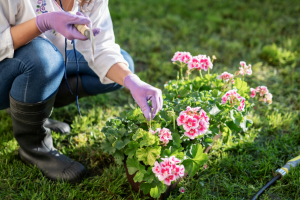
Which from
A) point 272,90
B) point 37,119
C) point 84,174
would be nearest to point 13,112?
point 37,119

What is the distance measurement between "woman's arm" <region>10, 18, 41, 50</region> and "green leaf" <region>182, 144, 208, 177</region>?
936 millimetres

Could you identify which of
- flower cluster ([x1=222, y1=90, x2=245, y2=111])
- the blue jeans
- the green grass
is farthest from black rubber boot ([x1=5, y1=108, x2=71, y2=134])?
flower cluster ([x1=222, y1=90, x2=245, y2=111])

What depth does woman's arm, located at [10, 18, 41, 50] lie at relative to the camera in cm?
126

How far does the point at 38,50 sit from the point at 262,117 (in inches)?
65.0

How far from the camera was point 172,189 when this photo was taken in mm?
1483

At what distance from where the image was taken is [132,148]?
1.32m

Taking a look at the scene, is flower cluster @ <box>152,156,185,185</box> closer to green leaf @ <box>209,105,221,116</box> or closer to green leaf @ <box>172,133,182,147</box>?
green leaf @ <box>172,133,182,147</box>

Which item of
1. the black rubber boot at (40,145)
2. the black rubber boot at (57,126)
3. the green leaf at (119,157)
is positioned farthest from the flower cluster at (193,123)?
the black rubber boot at (57,126)

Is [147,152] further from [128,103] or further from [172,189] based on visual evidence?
[128,103]

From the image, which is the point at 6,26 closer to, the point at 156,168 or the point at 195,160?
the point at 156,168

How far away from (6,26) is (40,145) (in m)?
0.67

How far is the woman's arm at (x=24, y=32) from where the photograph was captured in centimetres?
126

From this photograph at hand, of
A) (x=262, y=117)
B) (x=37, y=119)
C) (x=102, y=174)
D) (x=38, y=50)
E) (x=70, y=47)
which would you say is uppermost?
(x=38, y=50)

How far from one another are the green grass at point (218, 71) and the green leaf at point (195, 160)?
22 cm
